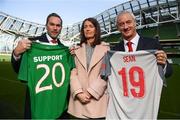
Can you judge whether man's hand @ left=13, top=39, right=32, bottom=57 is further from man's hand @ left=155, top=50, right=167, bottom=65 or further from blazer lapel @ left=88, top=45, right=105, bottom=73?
man's hand @ left=155, top=50, right=167, bottom=65

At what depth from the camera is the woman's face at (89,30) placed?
3863 mm

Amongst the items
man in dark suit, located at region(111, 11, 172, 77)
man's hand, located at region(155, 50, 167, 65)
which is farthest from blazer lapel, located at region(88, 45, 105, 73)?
man's hand, located at region(155, 50, 167, 65)

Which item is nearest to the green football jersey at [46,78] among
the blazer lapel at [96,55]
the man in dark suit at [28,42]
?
the man in dark suit at [28,42]

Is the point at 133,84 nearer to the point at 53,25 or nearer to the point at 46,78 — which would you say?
the point at 46,78

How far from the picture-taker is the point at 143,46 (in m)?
3.77

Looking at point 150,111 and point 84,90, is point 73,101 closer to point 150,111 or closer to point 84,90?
point 84,90

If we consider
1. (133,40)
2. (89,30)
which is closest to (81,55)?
(89,30)

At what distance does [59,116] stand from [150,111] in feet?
3.55

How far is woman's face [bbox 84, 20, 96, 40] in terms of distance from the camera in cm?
386

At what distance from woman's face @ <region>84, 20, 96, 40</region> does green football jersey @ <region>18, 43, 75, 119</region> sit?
397 millimetres

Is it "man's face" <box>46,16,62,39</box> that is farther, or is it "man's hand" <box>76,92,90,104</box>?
"man's face" <box>46,16,62,39</box>

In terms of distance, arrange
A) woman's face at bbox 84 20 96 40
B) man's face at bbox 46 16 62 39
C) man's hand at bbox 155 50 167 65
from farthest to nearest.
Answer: man's face at bbox 46 16 62 39 → woman's face at bbox 84 20 96 40 → man's hand at bbox 155 50 167 65

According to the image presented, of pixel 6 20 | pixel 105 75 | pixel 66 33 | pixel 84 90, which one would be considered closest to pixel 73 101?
pixel 84 90

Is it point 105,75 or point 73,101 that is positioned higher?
point 105,75
